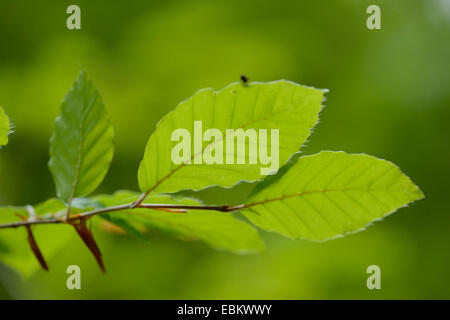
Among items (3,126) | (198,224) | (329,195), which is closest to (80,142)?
(3,126)

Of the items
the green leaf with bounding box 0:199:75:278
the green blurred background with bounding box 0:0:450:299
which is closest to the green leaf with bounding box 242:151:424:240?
the green leaf with bounding box 0:199:75:278

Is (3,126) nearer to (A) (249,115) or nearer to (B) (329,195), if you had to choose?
(A) (249,115)

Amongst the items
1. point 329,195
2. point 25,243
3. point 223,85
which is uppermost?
point 223,85

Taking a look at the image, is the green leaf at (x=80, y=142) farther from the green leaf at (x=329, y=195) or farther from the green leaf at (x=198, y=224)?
the green leaf at (x=329, y=195)

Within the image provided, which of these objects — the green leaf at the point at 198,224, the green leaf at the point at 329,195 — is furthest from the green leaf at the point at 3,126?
the green leaf at the point at 329,195

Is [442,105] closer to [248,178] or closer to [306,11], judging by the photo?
[306,11]
